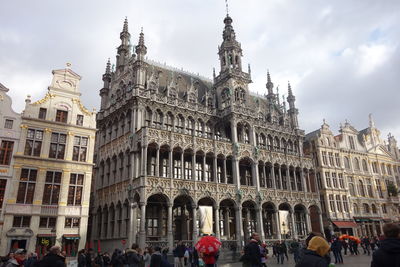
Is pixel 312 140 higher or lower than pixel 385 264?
higher

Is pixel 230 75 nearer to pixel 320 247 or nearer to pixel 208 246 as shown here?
pixel 208 246

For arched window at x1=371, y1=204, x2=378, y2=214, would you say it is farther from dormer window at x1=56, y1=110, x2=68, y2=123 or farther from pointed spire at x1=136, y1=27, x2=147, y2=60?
dormer window at x1=56, y1=110, x2=68, y2=123

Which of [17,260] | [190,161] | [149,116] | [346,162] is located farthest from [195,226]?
[346,162]

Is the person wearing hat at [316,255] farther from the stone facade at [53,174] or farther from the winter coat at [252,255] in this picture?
the stone facade at [53,174]

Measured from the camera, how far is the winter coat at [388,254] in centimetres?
459

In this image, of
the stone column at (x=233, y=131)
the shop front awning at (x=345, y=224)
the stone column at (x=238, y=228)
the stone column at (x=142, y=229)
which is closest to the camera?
the stone column at (x=142, y=229)

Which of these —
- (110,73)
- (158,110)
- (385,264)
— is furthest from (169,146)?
(385,264)

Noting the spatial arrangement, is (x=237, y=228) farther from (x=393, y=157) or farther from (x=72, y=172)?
(x=393, y=157)

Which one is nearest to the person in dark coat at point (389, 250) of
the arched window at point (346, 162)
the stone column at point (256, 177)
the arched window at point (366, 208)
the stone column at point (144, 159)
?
the stone column at point (144, 159)

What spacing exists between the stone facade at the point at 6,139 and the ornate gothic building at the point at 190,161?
9.97 metres

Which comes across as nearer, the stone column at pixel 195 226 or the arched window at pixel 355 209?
the stone column at pixel 195 226

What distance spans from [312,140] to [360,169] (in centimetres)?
1029

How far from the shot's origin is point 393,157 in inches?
2339

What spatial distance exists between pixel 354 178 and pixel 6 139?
159 feet
